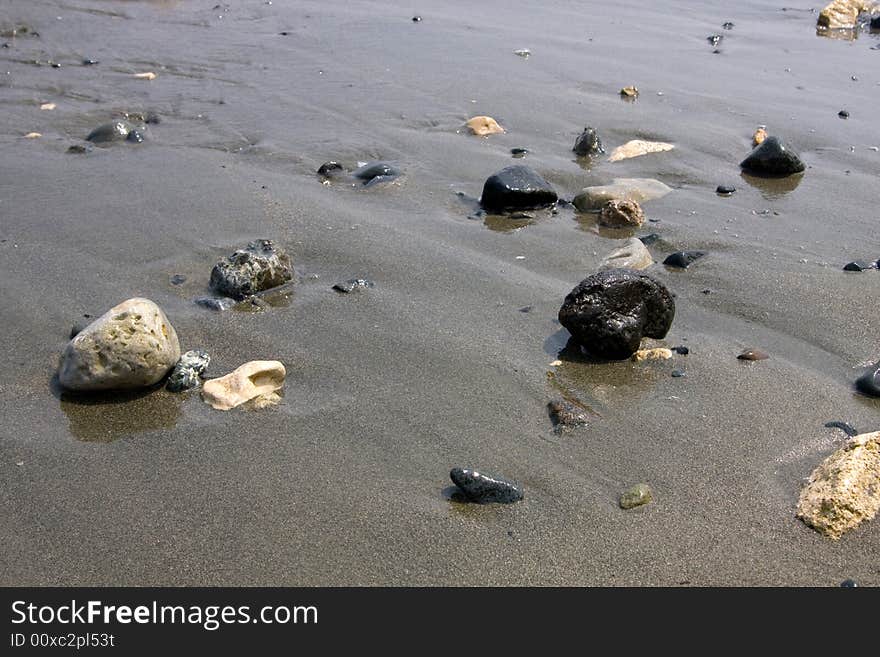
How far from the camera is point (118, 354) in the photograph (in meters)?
2.80

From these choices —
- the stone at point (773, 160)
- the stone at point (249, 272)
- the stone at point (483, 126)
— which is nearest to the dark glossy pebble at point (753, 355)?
the stone at point (249, 272)

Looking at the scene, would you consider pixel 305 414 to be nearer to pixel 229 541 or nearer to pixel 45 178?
pixel 229 541

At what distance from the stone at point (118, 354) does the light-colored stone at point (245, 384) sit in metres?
0.18

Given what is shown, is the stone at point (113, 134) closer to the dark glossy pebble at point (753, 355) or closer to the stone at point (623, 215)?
the stone at point (623, 215)

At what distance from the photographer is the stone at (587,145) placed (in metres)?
5.23

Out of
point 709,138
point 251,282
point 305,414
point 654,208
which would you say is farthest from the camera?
point 709,138

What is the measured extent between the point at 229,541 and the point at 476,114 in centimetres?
413

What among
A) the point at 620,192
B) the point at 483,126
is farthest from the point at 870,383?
the point at 483,126

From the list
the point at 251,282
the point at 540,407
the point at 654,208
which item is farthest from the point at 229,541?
the point at 654,208

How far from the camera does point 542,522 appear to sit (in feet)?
7.86

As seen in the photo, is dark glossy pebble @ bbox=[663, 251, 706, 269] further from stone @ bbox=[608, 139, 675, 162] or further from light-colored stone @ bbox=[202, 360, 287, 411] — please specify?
light-colored stone @ bbox=[202, 360, 287, 411]

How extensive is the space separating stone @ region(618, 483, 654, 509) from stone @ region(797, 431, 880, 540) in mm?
409

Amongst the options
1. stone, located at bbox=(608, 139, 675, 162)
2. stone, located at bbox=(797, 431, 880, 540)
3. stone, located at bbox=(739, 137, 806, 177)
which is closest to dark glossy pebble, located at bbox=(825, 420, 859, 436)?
stone, located at bbox=(797, 431, 880, 540)

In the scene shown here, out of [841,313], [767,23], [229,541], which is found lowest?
[229,541]
